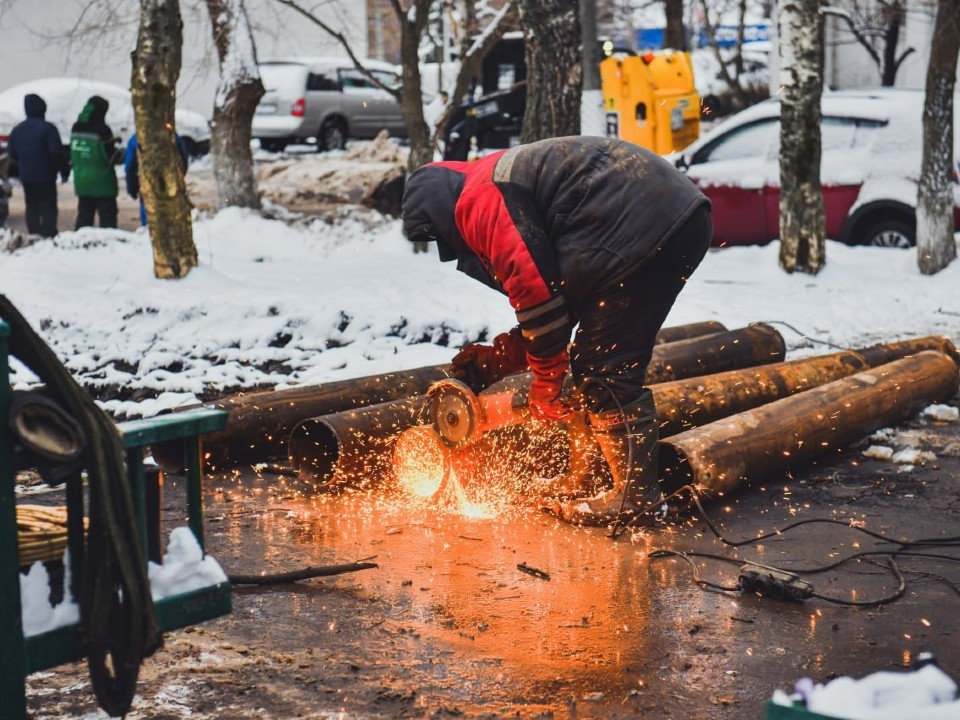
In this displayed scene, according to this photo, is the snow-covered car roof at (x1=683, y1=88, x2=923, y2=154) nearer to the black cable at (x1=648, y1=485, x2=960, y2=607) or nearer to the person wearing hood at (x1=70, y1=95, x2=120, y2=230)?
the person wearing hood at (x1=70, y1=95, x2=120, y2=230)

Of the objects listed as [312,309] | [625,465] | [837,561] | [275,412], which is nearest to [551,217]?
[625,465]

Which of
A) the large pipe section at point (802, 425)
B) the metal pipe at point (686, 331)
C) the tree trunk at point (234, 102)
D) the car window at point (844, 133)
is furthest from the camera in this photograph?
the tree trunk at point (234, 102)

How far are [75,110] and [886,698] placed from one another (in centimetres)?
2060

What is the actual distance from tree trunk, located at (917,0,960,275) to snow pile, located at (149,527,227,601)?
31.1 ft

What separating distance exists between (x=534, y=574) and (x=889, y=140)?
916 cm

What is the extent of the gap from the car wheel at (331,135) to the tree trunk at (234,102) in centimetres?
883

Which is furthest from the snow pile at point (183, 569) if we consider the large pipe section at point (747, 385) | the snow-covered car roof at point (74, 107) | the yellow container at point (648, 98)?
the snow-covered car roof at point (74, 107)

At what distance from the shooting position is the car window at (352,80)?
24.2 meters

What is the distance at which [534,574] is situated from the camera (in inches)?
176

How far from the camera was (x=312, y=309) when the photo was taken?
9.10 m

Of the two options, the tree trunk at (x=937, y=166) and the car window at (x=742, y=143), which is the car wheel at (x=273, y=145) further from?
the tree trunk at (x=937, y=166)

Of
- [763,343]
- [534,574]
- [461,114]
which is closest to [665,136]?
[461,114]

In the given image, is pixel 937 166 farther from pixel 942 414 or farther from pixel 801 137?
pixel 942 414

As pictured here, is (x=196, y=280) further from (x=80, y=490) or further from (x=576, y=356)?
(x=80, y=490)
